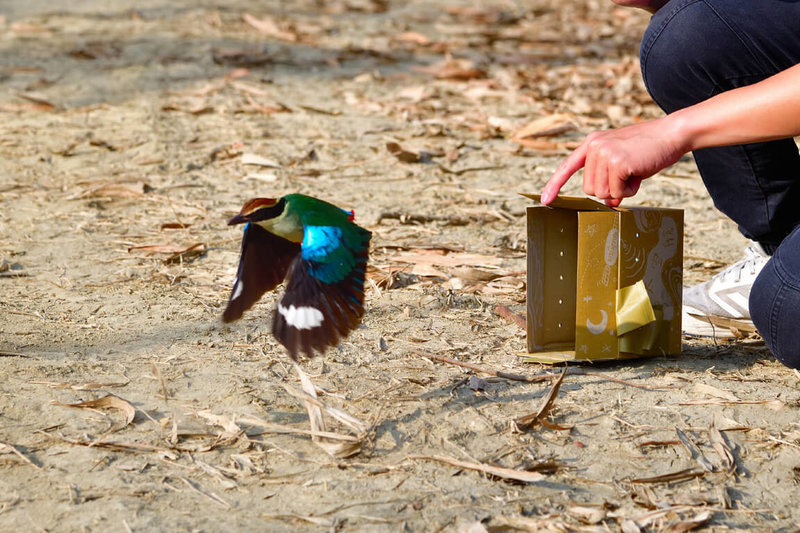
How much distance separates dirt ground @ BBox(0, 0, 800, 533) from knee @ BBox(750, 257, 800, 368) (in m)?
0.12

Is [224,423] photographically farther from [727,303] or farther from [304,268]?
[727,303]

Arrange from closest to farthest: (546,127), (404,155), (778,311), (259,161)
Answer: (778,311)
(259,161)
(404,155)
(546,127)

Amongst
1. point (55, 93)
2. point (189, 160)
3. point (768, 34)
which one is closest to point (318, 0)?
point (55, 93)

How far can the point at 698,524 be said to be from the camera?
5.39 feet

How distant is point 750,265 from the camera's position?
2.56 meters

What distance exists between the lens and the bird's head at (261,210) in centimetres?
Answer: 191

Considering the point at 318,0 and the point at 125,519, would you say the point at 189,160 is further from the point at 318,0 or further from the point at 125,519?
the point at 318,0

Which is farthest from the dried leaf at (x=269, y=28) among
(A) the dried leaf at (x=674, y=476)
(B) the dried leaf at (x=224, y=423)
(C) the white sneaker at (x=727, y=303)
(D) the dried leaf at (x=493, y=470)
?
(A) the dried leaf at (x=674, y=476)

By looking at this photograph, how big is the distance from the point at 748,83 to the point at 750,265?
528mm

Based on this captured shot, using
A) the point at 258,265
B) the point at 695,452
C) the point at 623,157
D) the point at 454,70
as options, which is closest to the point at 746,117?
the point at 623,157

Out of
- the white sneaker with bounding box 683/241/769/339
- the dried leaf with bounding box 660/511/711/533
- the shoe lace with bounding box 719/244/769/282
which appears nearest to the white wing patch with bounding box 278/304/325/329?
the dried leaf with bounding box 660/511/711/533

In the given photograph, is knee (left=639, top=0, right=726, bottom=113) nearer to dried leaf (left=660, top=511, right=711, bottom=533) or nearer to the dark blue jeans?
the dark blue jeans

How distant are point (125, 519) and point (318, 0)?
7342mm

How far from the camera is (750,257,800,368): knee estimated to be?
81.4 inches
